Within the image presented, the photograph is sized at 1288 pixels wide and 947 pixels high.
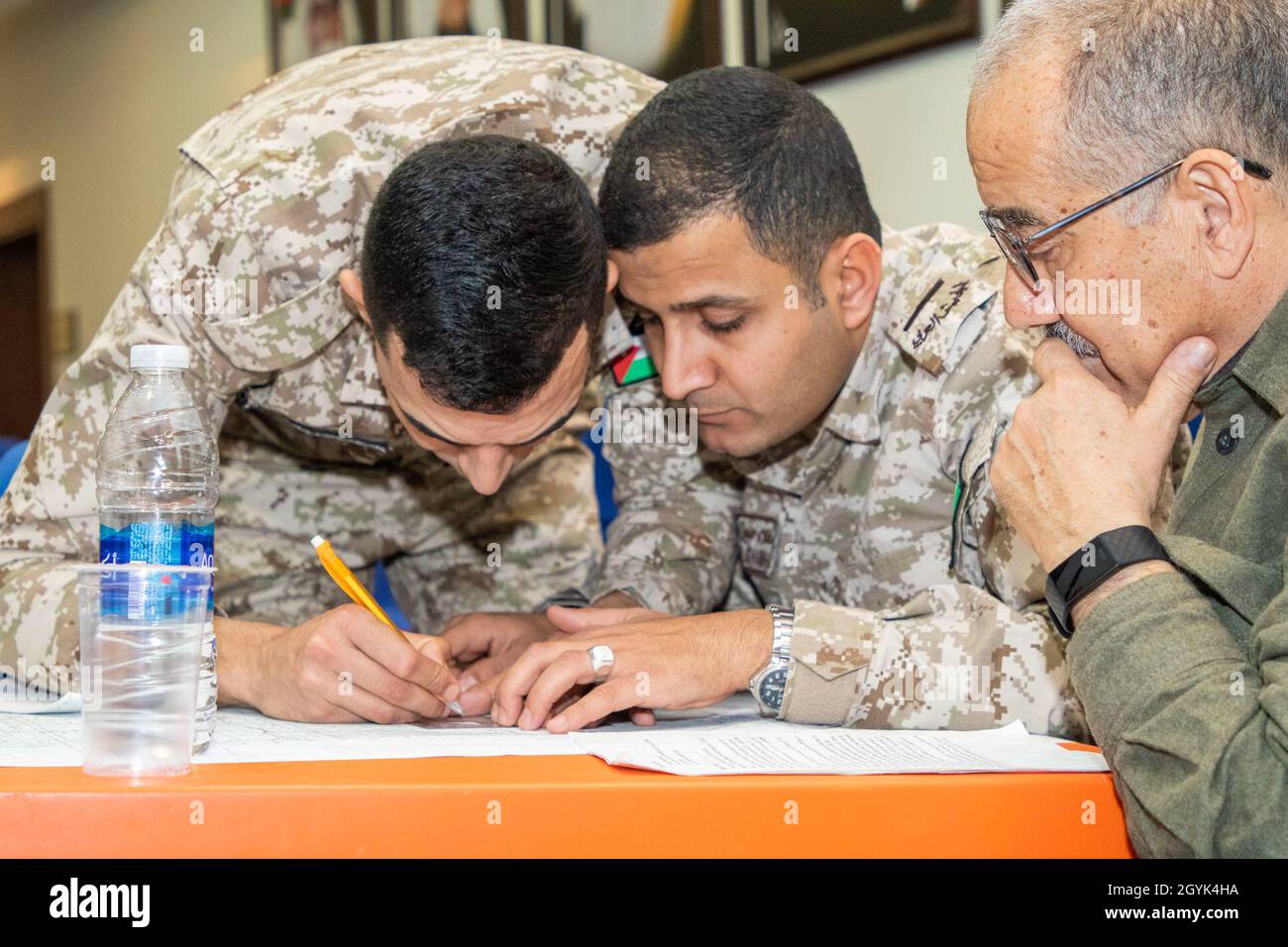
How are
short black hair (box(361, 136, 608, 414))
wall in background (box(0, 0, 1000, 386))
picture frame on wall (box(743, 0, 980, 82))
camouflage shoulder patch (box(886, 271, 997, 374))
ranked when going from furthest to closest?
1. wall in background (box(0, 0, 1000, 386))
2. picture frame on wall (box(743, 0, 980, 82))
3. camouflage shoulder patch (box(886, 271, 997, 374))
4. short black hair (box(361, 136, 608, 414))

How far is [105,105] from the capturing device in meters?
5.72

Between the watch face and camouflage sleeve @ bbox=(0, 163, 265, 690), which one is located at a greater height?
camouflage sleeve @ bbox=(0, 163, 265, 690)

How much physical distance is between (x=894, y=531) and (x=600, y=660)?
2.01 feet

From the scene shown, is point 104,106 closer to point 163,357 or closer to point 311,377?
point 311,377

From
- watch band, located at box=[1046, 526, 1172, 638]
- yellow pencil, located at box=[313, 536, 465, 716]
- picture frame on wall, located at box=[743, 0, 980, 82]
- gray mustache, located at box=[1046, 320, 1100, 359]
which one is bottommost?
yellow pencil, located at box=[313, 536, 465, 716]

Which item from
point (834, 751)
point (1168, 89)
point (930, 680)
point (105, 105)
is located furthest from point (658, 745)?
point (105, 105)

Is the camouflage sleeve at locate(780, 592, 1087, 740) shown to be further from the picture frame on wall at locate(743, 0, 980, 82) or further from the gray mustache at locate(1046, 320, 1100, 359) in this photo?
the picture frame on wall at locate(743, 0, 980, 82)

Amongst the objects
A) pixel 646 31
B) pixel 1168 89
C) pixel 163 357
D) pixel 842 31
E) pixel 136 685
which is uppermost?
pixel 646 31

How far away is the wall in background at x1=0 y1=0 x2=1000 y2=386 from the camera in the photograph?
5.11 meters

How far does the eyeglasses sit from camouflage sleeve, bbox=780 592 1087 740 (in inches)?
14.1

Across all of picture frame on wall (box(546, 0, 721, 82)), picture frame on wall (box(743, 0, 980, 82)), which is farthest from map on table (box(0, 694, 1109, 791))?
picture frame on wall (box(546, 0, 721, 82))

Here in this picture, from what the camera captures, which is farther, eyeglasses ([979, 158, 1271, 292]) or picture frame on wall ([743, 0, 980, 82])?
picture frame on wall ([743, 0, 980, 82])
